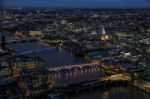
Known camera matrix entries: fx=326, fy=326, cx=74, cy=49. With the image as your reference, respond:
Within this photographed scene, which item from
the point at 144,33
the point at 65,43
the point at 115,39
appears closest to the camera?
the point at 65,43

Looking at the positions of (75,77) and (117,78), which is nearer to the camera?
(117,78)

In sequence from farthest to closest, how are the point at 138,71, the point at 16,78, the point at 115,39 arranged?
the point at 115,39 < the point at 138,71 < the point at 16,78

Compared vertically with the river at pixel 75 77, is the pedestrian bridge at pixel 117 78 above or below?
above

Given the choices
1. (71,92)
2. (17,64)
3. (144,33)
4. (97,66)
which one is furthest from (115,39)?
(71,92)

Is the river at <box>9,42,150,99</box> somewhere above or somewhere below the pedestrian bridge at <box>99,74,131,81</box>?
below

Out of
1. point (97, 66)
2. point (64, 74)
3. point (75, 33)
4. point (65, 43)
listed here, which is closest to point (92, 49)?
point (65, 43)

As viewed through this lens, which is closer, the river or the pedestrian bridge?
Result: the river

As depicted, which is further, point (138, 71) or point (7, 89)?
point (138, 71)

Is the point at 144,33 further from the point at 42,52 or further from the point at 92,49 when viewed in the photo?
the point at 42,52

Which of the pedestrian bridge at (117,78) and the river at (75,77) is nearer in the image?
the river at (75,77)

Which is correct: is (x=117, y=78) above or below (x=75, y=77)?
above

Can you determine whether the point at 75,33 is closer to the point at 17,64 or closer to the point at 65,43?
the point at 65,43
